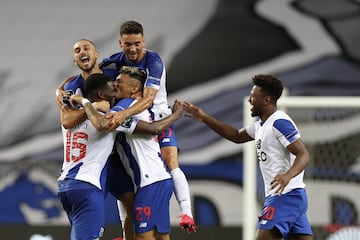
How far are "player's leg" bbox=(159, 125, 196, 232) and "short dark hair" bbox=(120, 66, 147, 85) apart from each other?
13.8 inches

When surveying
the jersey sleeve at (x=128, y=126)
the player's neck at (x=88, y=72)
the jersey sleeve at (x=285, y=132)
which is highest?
the player's neck at (x=88, y=72)

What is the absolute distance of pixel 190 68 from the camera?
32.3 feet

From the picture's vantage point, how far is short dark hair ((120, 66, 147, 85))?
4969mm

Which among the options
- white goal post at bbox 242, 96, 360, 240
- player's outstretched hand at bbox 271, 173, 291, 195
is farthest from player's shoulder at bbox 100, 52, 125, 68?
white goal post at bbox 242, 96, 360, 240

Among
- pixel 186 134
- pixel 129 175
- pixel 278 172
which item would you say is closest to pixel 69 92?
Result: pixel 129 175

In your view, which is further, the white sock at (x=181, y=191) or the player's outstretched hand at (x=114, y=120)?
the white sock at (x=181, y=191)

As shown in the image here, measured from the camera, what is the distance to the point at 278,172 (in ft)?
16.2

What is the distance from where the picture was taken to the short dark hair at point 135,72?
196 inches

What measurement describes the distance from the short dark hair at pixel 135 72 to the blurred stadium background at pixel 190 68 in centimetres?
445

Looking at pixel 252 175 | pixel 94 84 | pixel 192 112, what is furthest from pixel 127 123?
pixel 252 175

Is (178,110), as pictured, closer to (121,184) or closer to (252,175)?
(121,184)

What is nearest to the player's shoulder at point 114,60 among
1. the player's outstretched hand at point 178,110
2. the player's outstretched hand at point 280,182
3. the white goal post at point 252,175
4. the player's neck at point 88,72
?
the player's neck at point 88,72

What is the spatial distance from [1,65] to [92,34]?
3.53 ft

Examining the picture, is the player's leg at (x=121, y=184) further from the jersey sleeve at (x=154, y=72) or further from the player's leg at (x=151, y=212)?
the jersey sleeve at (x=154, y=72)
